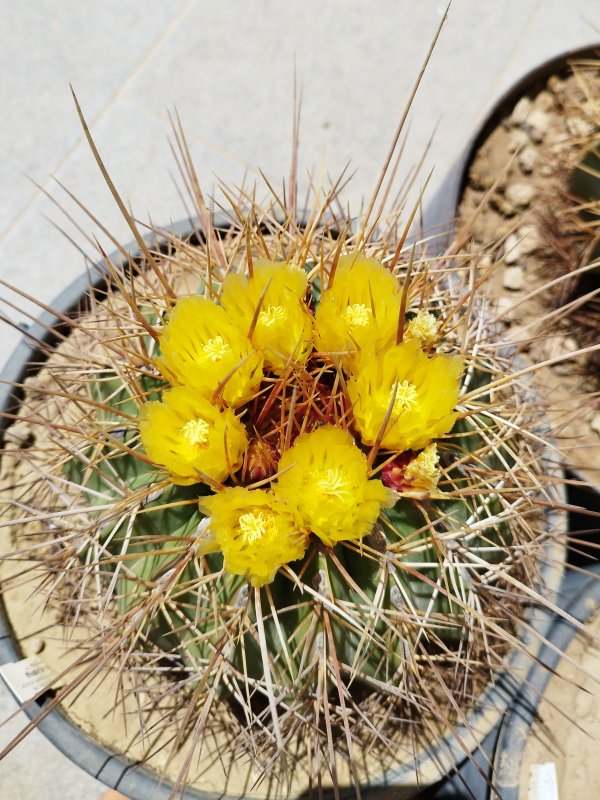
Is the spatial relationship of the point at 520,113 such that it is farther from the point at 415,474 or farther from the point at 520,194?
the point at 415,474

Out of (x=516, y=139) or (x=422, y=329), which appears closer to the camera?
(x=422, y=329)

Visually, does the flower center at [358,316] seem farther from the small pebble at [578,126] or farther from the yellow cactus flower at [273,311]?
the small pebble at [578,126]

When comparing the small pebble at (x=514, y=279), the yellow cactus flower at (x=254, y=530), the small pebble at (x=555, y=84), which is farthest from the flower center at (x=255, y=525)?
the small pebble at (x=555, y=84)

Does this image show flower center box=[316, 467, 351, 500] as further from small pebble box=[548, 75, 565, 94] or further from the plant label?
small pebble box=[548, 75, 565, 94]

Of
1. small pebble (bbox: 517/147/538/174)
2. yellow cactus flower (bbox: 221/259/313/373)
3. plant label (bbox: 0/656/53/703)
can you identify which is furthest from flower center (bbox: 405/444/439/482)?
small pebble (bbox: 517/147/538/174)

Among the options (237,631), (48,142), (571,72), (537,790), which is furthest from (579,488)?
(48,142)

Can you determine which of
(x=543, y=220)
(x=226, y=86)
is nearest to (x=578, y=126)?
(x=543, y=220)
